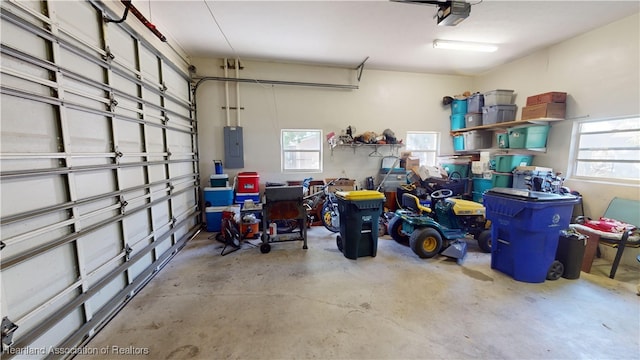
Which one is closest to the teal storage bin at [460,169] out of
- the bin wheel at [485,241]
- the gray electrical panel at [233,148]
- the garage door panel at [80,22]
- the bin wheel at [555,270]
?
the bin wheel at [485,241]

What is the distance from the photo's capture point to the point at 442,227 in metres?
3.49

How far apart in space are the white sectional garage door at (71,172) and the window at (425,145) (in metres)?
5.39

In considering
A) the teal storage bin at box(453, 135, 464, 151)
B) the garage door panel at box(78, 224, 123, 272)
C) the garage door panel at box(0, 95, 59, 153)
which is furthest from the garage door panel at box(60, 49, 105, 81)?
the teal storage bin at box(453, 135, 464, 151)

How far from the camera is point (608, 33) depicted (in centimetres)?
350

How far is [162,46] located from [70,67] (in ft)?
6.81

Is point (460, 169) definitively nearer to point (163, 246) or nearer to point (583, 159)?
point (583, 159)

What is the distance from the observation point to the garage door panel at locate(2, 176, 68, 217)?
140 centimetres

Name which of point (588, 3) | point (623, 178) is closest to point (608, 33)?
point (588, 3)

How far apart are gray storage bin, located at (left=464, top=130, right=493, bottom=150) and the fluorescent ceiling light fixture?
1716mm

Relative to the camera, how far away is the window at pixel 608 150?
3376 millimetres

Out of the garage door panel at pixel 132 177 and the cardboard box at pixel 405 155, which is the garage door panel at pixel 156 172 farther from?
the cardboard box at pixel 405 155

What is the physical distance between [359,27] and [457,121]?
3590 mm

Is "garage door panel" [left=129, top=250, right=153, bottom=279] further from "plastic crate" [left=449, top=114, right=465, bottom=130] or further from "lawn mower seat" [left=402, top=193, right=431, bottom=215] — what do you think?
"plastic crate" [left=449, top=114, right=465, bottom=130]

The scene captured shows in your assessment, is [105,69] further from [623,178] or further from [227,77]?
[623,178]
